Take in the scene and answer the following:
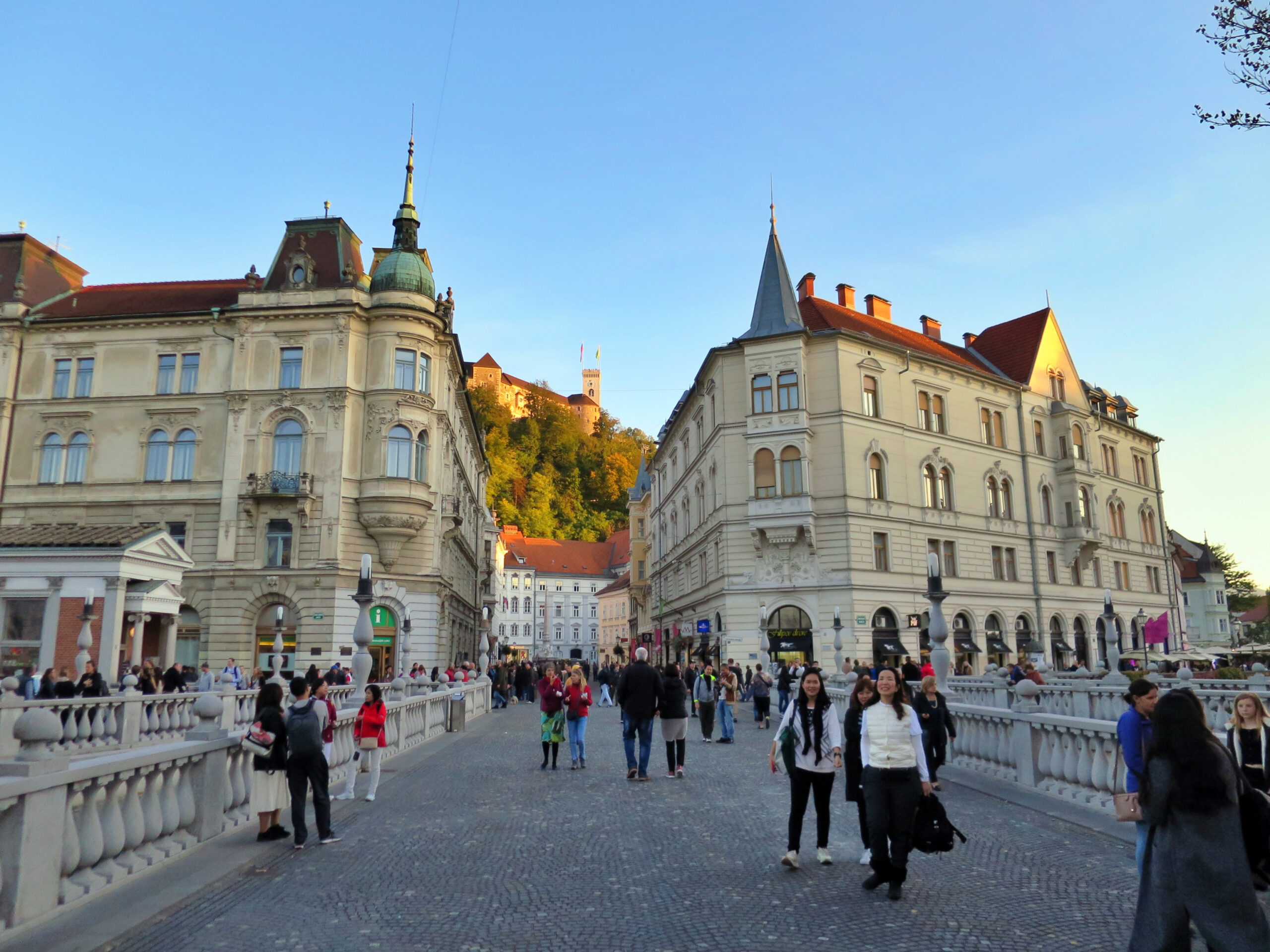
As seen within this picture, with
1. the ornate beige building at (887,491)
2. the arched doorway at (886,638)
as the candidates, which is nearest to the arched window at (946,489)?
the ornate beige building at (887,491)

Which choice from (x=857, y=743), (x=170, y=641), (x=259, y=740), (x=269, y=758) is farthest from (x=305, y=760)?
(x=170, y=641)

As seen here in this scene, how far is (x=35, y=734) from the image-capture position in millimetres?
5578

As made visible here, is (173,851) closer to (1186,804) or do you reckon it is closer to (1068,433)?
(1186,804)

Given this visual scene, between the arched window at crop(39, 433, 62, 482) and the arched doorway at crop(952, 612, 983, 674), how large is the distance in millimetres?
40354

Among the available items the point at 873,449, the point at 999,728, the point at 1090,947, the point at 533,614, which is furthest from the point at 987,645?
the point at 533,614

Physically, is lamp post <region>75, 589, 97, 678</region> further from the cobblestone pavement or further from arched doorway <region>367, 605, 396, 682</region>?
the cobblestone pavement

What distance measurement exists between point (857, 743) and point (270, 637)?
32.9 meters

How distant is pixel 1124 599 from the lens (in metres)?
52.1

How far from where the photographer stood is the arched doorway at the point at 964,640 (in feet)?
136

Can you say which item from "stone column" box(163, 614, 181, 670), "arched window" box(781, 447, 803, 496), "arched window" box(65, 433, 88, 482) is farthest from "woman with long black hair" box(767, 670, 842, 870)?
"arched window" box(65, 433, 88, 482)

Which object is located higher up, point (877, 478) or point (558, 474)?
point (558, 474)

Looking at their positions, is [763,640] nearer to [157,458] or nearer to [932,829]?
[157,458]

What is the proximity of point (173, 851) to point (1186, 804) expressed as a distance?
7.60m

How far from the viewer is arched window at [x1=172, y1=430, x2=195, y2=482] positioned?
121 feet
